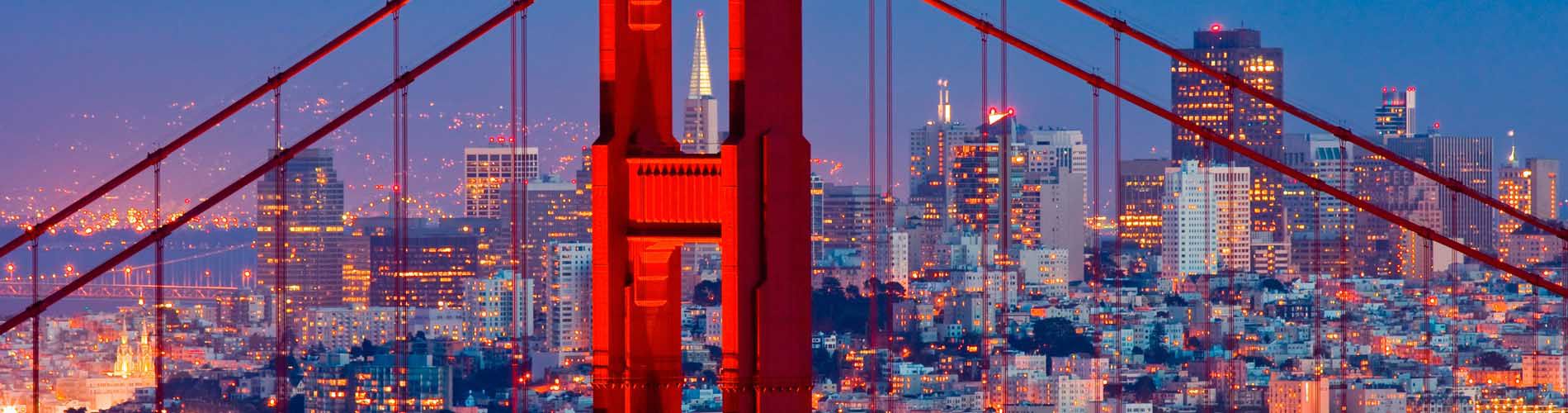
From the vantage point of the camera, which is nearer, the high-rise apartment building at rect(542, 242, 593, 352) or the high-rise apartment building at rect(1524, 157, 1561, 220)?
the high-rise apartment building at rect(542, 242, 593, 352)

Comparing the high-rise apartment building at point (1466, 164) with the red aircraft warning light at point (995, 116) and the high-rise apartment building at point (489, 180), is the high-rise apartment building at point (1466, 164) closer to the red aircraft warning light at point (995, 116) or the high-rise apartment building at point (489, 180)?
the high-rise apartment building at point (489, 180)

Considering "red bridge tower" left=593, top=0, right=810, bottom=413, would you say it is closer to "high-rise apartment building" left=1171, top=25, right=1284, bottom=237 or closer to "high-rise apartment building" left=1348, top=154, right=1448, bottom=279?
"high-rise apartment building" left=1171, top=25, right=1284, bottom=237

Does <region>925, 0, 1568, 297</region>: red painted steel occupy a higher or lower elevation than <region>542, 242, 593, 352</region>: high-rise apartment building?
higher

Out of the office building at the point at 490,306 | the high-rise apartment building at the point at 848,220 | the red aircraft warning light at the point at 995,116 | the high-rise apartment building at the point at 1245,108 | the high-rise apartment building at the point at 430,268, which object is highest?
the high-rise apartment building at the point at 1245,108

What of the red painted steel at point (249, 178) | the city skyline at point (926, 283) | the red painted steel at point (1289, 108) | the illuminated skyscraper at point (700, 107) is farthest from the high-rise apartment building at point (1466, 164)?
the red painted steel at point (249, 178)

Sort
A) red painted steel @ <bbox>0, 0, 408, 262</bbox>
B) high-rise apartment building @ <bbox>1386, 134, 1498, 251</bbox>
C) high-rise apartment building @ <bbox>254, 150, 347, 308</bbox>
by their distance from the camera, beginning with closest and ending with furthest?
red painted steel @ <bbox>0, 0, 408, 262</bbox>, high-rise apartment building @ <bbox>254, 150, 347, 308</bbox>, high-rise apartment building @ <bbox>1386, 134, 1498, 251</bbox>

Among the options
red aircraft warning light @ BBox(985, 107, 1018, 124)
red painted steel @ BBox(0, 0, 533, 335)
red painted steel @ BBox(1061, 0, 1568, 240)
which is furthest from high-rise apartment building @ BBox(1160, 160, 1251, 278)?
red painted steel @ BBox(0, 0, 533, 335)

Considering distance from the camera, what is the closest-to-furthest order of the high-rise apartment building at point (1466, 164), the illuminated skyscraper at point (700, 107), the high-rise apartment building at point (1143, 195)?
the illuminated skyscraper at point (700, 107) < the high-rise apartment building at point (1466, 164) < the high-rise apartment building at point (1143, 195)
